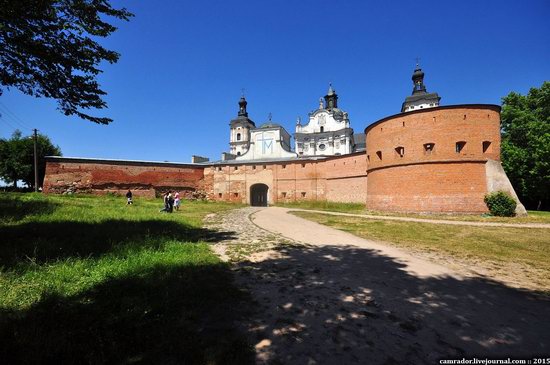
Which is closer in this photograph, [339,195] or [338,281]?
[338,281]

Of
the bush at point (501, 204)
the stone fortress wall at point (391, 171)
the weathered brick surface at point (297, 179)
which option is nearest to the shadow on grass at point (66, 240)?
the stone fortress wall at point (391, 171)

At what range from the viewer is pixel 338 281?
4.40 m

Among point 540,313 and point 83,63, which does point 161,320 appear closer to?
point 540,313

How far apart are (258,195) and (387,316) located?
108ft

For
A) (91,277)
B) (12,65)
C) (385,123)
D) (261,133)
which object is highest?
(261,133)

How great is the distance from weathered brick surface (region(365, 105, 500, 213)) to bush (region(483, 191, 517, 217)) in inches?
20.1

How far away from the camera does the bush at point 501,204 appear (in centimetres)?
1552

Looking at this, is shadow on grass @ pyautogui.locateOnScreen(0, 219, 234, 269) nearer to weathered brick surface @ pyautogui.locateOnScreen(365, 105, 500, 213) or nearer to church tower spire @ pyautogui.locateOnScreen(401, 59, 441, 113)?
weathered brick surface @ pyautogui.locateOnScreen(365, 105, 500, 213)

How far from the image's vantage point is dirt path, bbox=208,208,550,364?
2492 mm

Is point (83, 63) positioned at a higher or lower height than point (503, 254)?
higher

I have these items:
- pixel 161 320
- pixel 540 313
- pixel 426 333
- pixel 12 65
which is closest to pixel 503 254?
pixel 540 313

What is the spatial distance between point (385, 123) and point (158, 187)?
2491 centimetres

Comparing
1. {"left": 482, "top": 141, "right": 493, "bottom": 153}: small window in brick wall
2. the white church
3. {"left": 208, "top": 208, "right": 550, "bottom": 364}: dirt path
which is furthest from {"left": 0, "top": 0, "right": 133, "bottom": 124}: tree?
the white church

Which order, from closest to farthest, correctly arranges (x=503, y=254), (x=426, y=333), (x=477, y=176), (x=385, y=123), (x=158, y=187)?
(x=426, y=333) < (x=503, y=254) < (x=477, y=176) < (x=385, y=123) < (x=158, y=187)
